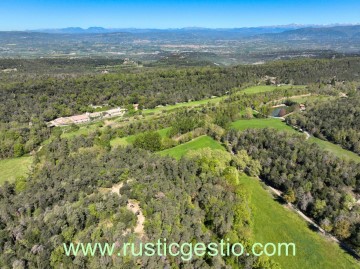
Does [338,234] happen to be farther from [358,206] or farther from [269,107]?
[269,107]

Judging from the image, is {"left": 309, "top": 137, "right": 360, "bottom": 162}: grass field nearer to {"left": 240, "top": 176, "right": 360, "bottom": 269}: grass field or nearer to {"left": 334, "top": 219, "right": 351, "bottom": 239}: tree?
{"left": 240, "top": 176, "right": 360, "bottom": 269}: grass field

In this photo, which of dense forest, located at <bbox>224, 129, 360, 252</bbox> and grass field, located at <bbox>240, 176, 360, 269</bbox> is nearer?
grass field, located at <bbox>240, 176, 360, 269</bbox>

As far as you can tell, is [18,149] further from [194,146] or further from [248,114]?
[248,114]

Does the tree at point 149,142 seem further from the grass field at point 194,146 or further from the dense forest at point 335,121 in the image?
the dense forest at point 335,121

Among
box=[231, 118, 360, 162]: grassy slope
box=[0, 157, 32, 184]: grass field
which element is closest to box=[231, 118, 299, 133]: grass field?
box=[231, 118, 360, 162]: grassy slope

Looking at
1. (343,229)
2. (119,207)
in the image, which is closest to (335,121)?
(343,229)
